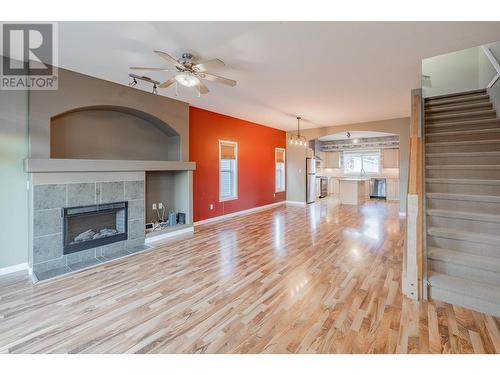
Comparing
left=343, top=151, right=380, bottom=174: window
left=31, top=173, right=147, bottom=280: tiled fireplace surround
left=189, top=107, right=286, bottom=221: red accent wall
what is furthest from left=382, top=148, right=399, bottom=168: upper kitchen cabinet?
left=31, top=173, right=147, bottom=280: tiled fireplace surround

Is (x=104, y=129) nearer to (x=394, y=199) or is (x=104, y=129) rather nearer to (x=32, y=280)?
(x=32, y=280)

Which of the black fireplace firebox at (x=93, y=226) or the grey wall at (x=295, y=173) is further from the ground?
the grey wall at (x=295, y=173)

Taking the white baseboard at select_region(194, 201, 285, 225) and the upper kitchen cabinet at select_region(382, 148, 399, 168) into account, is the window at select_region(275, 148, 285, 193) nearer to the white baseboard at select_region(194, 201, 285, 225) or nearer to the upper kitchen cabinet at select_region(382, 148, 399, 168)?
the white baseboard at select_region(194, 201, 285, 225)

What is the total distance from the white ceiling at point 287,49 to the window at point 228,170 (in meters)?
2.00

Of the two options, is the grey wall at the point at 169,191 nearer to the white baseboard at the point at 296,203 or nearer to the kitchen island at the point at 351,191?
the white baseboard at the point at 296,203

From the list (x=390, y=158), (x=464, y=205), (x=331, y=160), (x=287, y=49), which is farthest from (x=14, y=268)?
(x=390, y=158)

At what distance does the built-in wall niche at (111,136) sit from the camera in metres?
3.59

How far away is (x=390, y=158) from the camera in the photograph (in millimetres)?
10141

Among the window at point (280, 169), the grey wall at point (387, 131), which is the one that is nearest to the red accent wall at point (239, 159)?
the window at point (280, 169)

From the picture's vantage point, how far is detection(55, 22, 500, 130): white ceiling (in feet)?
7.77

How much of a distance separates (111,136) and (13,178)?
1498 millimetres

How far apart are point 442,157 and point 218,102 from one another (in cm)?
414

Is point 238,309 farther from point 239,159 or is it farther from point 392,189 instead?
point 392,189
